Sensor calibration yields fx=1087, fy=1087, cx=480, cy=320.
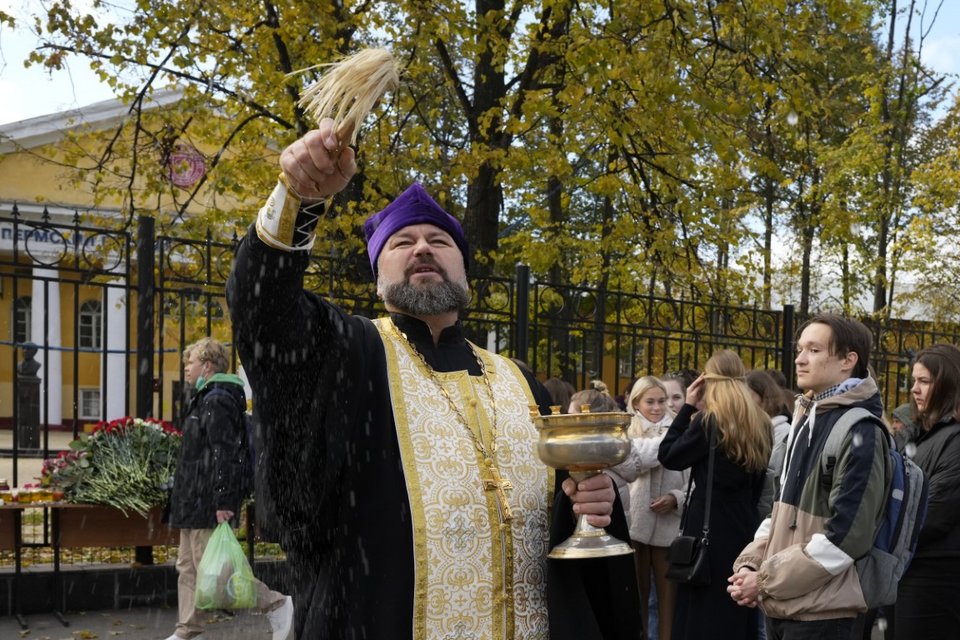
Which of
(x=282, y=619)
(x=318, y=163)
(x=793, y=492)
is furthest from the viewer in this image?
(x=282, y=619)

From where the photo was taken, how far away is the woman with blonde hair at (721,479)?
17.9 ft

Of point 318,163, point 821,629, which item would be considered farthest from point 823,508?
point 318,163

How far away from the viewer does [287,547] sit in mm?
2676

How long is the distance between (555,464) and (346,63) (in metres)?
1.07

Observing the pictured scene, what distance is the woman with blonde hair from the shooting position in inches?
215

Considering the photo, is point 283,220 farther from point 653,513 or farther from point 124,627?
point 124,627

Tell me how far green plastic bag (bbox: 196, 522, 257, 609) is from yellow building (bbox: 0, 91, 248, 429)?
167 centimetres

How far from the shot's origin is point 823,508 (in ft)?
13.6

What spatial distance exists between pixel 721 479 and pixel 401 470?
326cm

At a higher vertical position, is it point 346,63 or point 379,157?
point 379,157

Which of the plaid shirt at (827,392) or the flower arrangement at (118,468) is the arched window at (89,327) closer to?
the flower arrangement at (118,468)

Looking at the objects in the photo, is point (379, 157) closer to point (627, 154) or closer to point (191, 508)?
point (627, 154)

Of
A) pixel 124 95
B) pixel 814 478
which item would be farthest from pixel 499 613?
pixel 124 95

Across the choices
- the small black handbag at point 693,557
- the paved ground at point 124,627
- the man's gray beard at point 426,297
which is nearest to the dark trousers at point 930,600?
the small black handbag at point 693,557
